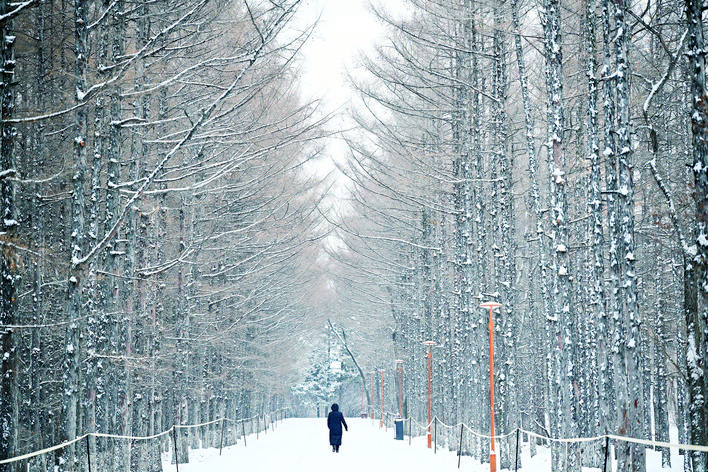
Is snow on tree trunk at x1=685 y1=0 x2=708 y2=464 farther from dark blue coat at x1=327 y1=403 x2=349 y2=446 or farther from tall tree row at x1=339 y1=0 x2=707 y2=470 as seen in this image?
dark blue coat at x1=327 y1=403 x2=349 y2=446

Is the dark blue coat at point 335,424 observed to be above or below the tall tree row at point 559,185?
below

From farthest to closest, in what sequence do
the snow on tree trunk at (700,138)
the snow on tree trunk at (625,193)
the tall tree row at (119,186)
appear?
the snow on tree trunk at (625,193) < the tall tree row at (119,186) < the snow on tree trunk at (700,138)

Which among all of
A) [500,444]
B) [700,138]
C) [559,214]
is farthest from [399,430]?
[700,138]

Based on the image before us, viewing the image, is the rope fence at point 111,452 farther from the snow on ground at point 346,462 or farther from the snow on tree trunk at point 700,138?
the snow on tree trunk at point 700,138

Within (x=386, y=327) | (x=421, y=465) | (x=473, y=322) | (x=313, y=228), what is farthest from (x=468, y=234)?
Result: (x=386, y=327)

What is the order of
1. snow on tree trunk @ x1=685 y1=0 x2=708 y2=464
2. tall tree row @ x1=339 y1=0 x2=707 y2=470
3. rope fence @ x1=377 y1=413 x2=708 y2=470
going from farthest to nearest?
rope fence @ x1=377 y1=413 x2=708 y2=470 → tall tree row @ x1=339 y1=0 x2=707 y2=470 → snow on tree trunk @ x1=685 y1=0 x2=708 y2=464

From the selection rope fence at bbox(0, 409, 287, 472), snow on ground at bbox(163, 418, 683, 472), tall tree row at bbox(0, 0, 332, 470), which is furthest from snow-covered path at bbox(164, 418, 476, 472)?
tall tree row at bbox(0, 0, 332, 470)

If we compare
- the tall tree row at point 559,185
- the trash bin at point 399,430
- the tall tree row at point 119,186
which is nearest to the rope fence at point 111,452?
the tall tree row at point 119,186

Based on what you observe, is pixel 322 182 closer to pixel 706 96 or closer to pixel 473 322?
pixel 473 322

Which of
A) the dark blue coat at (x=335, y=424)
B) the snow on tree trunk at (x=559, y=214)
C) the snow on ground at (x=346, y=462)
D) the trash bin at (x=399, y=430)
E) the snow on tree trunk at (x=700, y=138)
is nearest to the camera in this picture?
the snow on tree trunk at (x=700, y=138)

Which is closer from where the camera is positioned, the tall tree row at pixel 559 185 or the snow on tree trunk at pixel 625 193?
the snow on tree trunk at pixel 625 193

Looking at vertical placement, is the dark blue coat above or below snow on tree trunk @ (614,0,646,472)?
below

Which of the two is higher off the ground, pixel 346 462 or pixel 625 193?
pixel 625 193

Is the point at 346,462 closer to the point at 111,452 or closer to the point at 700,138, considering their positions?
the point at 111,452
